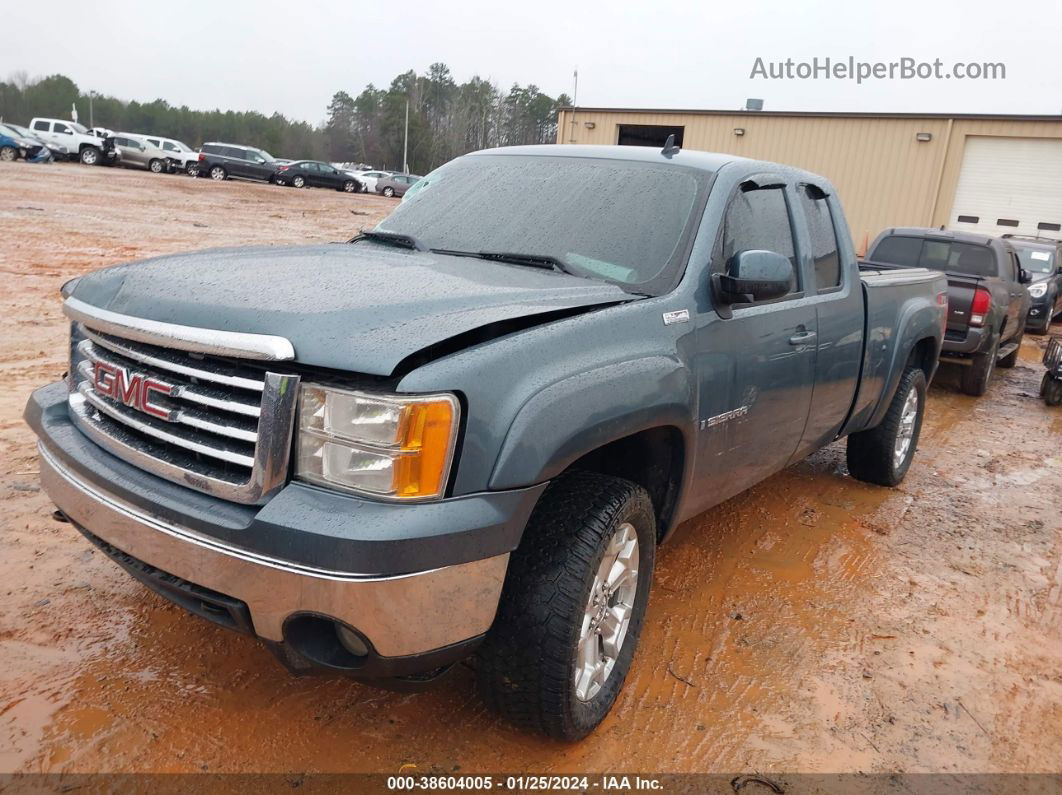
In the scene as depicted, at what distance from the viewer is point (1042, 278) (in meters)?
14.0

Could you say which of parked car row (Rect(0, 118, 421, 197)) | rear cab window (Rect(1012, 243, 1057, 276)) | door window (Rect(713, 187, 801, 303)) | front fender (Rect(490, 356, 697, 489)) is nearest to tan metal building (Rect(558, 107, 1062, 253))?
rear cab window (Rect(1012, 243, 1057, 276))

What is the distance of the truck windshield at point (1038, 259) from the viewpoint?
561 inches

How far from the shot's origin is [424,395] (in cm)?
210

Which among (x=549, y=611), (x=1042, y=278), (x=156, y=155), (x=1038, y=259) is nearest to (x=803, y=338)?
(x=549, y=611)

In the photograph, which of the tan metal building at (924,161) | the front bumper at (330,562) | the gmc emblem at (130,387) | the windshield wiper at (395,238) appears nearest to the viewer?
the front bumper at (330,562)

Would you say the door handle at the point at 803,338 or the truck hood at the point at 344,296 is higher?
the truck hood at the point at 344,296

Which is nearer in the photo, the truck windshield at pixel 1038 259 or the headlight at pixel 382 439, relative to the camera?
the headlight at pixel 382 439

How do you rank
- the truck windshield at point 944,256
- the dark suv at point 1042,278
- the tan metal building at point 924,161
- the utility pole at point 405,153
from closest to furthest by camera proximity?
the truck windshield at point 944,256 → the dark suv at point 1042,278 → the tan metal building at point 924,161 → the utility pole at point 405,153

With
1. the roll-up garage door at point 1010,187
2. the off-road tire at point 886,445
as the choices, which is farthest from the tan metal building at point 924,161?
the off-road tire at point 886,445

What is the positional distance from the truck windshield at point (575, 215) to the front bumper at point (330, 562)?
4.11ft

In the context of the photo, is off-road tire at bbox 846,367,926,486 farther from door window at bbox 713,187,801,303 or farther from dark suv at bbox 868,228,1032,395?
dark suv at bbox 868,228,1032,395

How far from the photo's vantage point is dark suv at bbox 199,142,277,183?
112 ft

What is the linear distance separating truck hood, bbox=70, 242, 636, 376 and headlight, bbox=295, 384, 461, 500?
0.10 meters

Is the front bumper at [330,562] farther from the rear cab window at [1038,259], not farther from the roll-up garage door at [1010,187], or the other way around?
the roll-up garage door at [1010,187]
